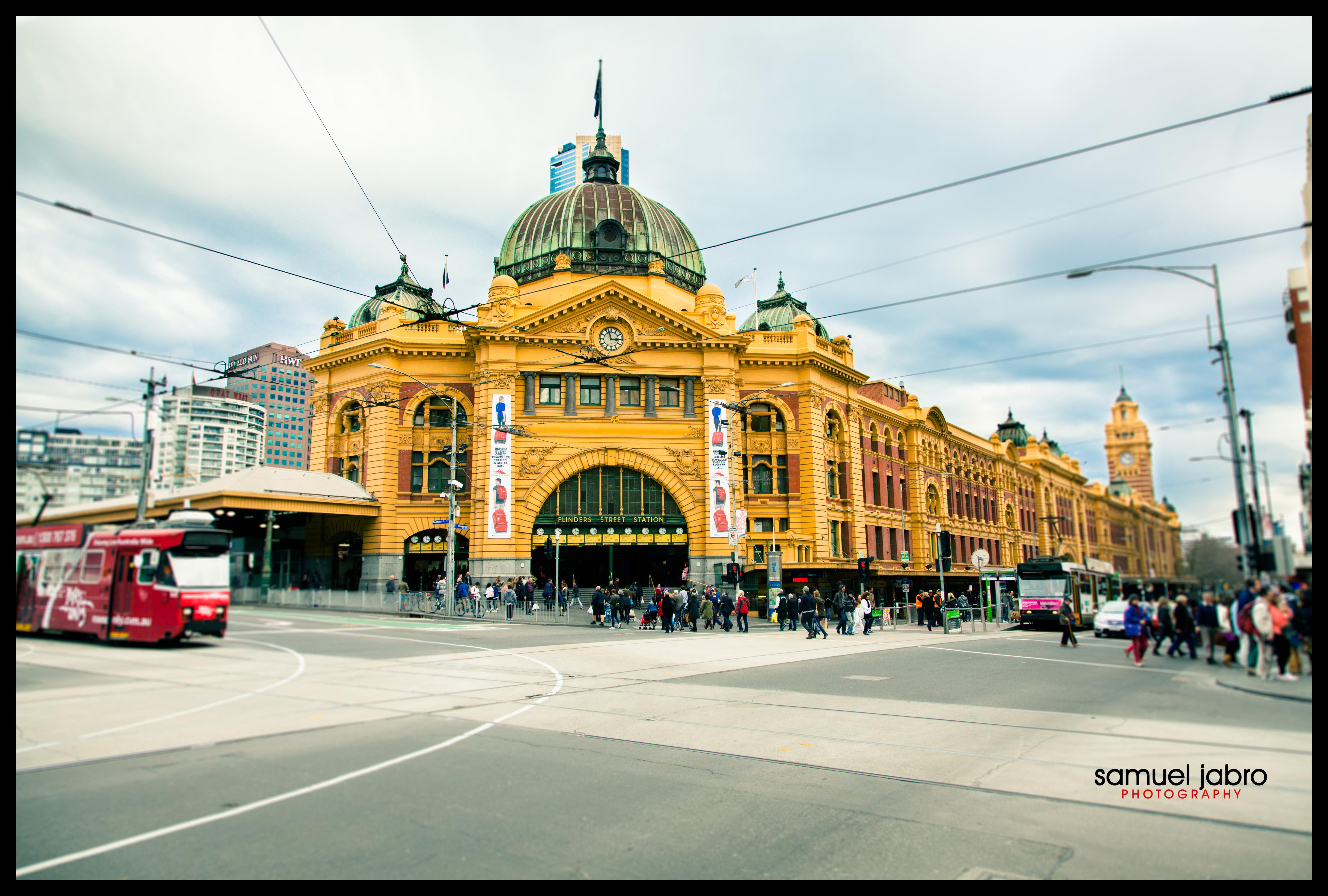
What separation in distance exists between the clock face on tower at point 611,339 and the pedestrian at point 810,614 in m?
21.8

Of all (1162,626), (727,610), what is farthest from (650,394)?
(1162,626)

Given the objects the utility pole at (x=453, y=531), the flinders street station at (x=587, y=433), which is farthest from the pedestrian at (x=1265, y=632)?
the flinders street station at (x=587, y=433)

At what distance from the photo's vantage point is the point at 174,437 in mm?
8109

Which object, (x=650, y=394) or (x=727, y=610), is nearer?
(x=727, y=610)

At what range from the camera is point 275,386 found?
22375 mm

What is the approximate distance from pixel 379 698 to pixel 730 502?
31.7 m

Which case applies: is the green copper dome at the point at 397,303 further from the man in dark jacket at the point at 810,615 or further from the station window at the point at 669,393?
the man in dark jacket at the point at 810,615

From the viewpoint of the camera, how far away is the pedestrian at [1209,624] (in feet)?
14.8

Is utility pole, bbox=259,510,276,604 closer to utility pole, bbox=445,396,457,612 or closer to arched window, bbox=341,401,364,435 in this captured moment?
utility pole, bbox=445,396,457,612

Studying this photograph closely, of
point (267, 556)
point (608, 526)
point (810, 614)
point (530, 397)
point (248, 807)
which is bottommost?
point (248, 807)

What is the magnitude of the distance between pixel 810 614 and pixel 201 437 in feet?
73.8

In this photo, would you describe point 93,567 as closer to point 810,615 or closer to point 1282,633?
point 1282,633

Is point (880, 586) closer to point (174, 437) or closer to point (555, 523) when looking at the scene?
point (555, 523)
